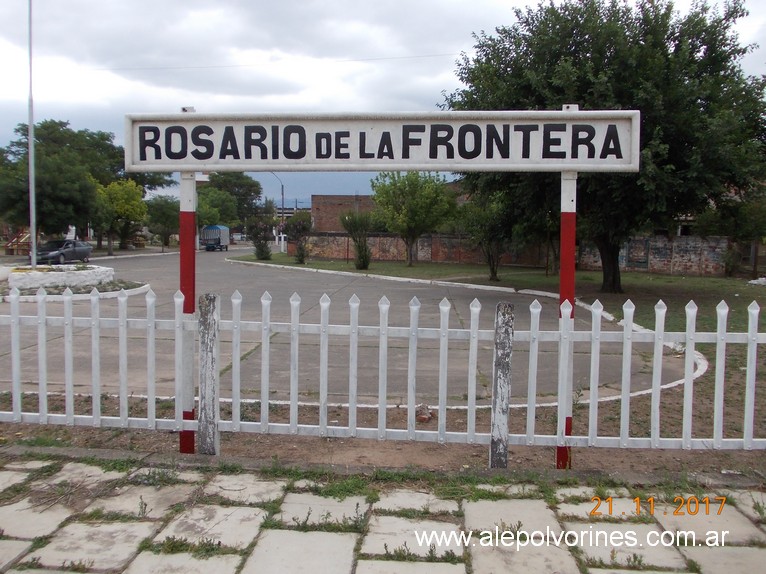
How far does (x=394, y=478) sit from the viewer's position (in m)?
4.42

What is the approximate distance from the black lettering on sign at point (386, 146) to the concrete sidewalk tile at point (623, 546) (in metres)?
2.74

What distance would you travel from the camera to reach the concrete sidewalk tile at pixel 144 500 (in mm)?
3918

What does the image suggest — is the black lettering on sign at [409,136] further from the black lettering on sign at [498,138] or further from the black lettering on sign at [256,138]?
the black lettering on sign at [256,138]

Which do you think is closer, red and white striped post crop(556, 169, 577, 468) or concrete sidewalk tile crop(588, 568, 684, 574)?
concrete sidewalk tile crop(588, 568, 684, 574)

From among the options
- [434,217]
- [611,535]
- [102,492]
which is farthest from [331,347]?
[434,217]

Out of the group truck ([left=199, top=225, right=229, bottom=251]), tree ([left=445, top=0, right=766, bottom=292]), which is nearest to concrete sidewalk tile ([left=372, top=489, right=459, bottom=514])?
tree ([left=445, top=0, right=766, bottom=292])

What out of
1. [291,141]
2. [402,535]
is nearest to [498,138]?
[291,141]

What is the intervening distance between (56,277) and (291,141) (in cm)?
1404

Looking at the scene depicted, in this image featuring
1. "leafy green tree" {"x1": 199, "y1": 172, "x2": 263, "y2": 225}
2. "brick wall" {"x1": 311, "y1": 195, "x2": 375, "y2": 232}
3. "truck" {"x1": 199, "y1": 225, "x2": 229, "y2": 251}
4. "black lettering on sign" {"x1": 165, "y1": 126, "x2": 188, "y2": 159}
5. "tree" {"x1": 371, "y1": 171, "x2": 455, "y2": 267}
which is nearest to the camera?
"black lettering on sign" {"x1": 165, "y1": 126, "x2": 188, "y2": 159}

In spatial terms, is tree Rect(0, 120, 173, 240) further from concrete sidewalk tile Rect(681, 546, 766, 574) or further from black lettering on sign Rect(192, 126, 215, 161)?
concrete sidewalk tile Rect(681, 546, 766, 574)

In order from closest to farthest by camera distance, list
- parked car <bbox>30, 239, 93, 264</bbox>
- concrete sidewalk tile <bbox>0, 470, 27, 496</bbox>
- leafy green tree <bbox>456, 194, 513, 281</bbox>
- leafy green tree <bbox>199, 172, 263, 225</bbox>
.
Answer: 1. concrete sidewalk tile <bbox>0, 470, 27, 496</bbox>
2. leafy green tree <bbox>456, 194, 513, 281</bbox>
3. parked car <bbox>30, 239, 93, 264</bbox>
4. leafy green tree <bbox>199, 172, 263, 225</bbox>

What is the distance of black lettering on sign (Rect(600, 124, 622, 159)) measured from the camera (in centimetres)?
461

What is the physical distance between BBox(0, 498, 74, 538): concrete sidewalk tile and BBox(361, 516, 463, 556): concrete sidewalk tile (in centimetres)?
181

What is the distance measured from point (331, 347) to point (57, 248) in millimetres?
29467
